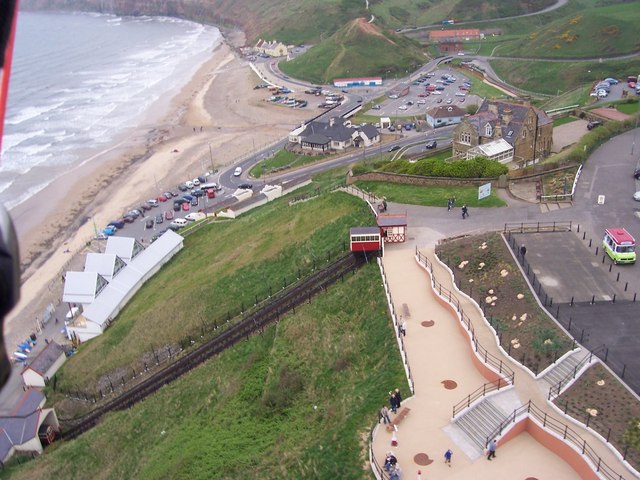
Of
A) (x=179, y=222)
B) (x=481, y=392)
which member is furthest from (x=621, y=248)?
(x=179, y=222)

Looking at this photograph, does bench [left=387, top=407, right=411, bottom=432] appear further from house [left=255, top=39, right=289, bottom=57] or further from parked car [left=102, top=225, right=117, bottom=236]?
house [left=255, top=39, right=289, bottom=57]

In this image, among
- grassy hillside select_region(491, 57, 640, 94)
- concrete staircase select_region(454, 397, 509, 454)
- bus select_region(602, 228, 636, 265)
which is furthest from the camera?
grassy hillside select_region(491, 57, 640, 94)

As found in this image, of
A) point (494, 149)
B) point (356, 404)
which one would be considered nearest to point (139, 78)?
point (494, 149)

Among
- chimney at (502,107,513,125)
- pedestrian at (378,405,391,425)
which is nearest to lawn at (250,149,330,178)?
chimney at (502,107,513,125)

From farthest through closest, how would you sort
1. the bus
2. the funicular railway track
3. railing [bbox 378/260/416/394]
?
the funicular railway track, the bus, railing [bbox 378/260/416/394]

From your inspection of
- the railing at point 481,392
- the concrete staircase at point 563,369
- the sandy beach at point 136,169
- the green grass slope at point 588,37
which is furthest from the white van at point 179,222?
the green grass slope at point 588,37

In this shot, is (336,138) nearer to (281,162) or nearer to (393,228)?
(281,162)
